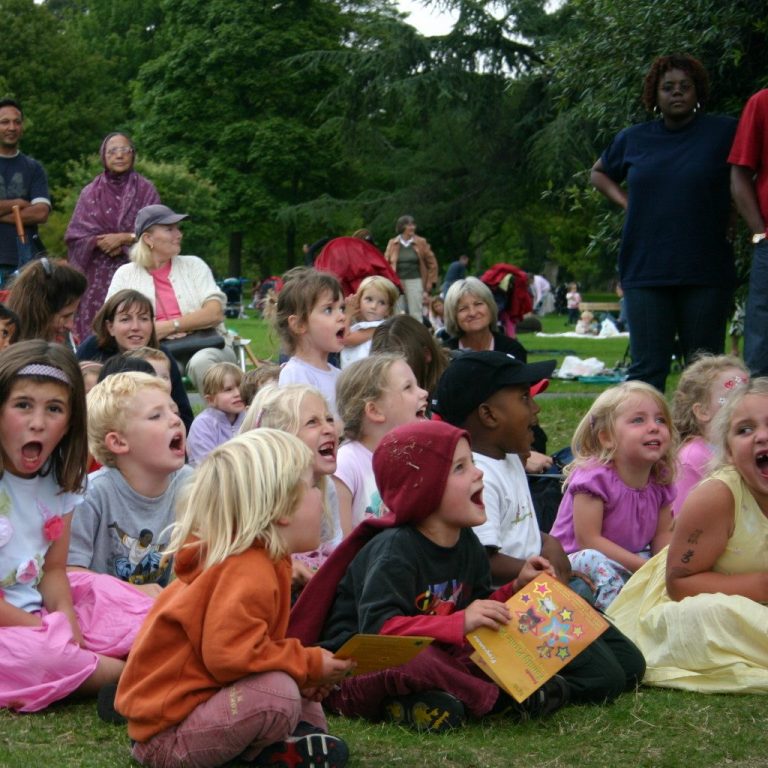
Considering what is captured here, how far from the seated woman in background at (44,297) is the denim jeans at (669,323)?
317 cm

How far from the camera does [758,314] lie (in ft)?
24.0

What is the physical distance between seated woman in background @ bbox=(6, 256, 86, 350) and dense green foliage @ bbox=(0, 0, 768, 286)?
20.6 metres

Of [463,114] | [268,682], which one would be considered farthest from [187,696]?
[463,114]

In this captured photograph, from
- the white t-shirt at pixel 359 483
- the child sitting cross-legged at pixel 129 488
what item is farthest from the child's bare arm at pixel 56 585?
the white t-shirt at pixel 359 483

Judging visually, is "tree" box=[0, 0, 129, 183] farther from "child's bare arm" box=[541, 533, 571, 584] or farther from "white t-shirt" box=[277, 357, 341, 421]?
"child's bare arm" box=[541, 533, 571, 584]

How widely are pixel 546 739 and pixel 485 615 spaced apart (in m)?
0.43

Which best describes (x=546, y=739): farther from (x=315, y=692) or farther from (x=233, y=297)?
(x=233, y=297)

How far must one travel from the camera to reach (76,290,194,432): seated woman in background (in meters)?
7.54

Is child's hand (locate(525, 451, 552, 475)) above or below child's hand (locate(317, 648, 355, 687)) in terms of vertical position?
above

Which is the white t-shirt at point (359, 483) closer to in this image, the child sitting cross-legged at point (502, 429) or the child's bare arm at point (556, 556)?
the child sitting cross-legged at point (502, 429)

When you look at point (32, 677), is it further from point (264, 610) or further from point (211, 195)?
point (211, 195)

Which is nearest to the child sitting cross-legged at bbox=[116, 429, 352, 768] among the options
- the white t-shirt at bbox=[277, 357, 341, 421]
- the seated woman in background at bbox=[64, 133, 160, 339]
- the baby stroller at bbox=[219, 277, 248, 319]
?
the white t-shirt at bbox=[277, 357, 341, 421]

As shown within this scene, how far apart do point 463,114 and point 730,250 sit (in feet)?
98.9

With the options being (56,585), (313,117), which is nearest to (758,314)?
(56,585)
